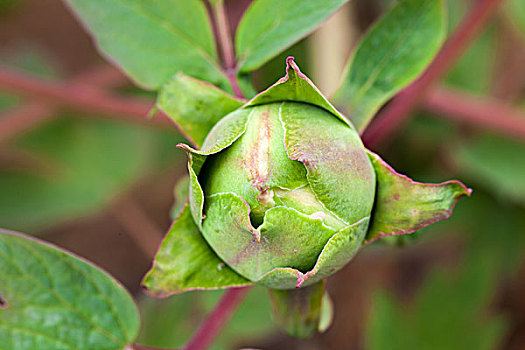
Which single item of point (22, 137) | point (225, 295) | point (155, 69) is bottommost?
point (22, 137)

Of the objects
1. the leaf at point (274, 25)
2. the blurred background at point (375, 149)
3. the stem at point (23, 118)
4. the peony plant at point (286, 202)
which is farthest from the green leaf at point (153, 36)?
the stem at point (23, 118)

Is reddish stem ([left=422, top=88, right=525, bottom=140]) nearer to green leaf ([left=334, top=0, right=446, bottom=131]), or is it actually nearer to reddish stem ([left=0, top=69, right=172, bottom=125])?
green leaf ([left=334, top=0, right=446, bottom=131])

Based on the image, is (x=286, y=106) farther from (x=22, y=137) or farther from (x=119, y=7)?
(x=22, y=137)

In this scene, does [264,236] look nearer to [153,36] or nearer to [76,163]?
[153,36]

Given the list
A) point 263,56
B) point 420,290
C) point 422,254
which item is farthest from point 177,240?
Answer: point 422,254

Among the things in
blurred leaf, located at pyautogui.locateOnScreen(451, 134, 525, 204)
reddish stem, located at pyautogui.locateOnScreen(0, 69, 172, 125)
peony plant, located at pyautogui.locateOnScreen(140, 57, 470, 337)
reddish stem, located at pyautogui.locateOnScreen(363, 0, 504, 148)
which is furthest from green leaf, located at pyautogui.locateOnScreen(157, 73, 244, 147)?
blurred leaf, located at pyautogui.locateOnScreen(451, 134, 525, 204)

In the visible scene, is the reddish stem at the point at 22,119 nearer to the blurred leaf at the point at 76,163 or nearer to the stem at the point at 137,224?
the blurred leaf at the point at 76,163
